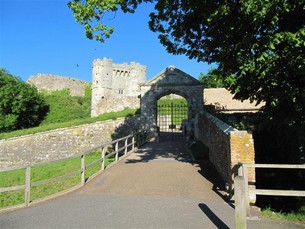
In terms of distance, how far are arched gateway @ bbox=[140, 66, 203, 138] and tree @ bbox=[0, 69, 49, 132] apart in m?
13.9

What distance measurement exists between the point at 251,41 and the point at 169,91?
14306 millimetres

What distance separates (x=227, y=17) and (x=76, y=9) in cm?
421

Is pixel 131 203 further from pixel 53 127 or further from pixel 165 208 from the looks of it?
pixel 53 127

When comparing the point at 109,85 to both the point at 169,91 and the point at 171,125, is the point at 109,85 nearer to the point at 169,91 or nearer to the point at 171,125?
the point at 171,125

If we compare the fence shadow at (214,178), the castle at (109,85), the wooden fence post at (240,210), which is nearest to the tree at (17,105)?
the castle at (109,85)

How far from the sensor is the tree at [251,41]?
6.11m

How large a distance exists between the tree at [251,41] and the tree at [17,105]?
21.9 meters

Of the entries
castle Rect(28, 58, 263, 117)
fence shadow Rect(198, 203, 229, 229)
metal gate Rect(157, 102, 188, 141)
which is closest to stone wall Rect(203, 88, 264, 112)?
castle Rect(28, 58, 263, 117)

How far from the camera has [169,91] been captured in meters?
21.0

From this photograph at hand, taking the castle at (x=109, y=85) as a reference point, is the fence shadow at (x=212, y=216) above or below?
below

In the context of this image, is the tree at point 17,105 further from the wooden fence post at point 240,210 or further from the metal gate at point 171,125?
the wooden fence post at point 240,210

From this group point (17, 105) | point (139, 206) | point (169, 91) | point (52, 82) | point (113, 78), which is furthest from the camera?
point (113, 78)

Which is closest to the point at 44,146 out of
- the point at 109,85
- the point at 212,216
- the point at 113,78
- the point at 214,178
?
the point at 214,178

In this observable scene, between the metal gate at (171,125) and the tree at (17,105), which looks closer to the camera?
→ the metal gate at (171,125)
